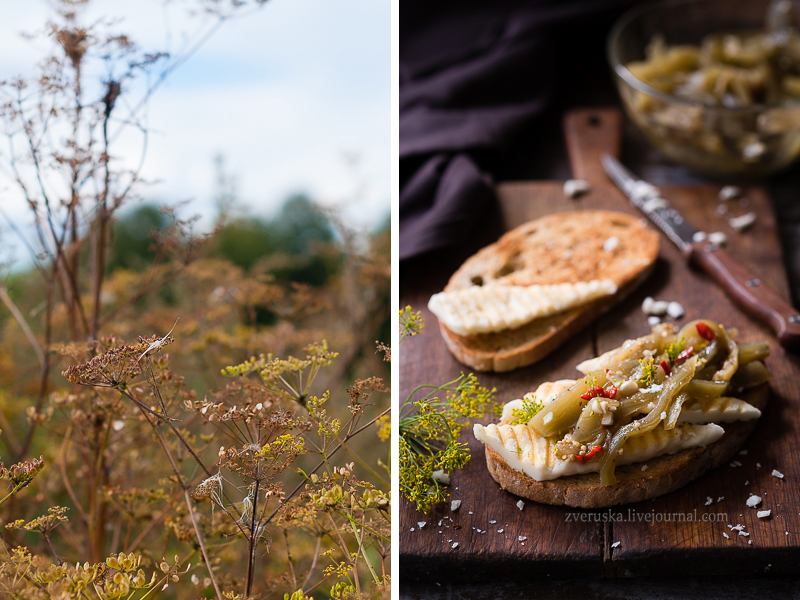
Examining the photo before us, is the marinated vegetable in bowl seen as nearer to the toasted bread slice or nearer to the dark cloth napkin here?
the dark cloth napkin

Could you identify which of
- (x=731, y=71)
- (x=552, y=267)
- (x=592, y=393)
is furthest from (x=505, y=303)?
(x=731, y=71)

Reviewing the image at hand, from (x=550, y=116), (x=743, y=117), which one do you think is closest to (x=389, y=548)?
(x=743, y=117)

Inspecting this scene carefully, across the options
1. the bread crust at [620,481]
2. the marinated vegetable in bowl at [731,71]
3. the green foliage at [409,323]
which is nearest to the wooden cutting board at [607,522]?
the bread crust at [620,481]

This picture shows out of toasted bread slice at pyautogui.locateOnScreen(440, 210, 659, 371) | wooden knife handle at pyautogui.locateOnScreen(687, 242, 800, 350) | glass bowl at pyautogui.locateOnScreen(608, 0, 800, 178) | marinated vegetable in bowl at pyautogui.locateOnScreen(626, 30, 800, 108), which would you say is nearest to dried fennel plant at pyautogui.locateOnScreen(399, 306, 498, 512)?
toasted bread slice at pyautogui.locateOnScreen(440, 210, 659, 371)

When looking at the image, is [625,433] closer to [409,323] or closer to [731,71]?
[409,323]

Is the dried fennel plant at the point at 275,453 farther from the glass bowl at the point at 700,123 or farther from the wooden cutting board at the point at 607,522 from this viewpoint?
the glass bowl at the point at 700,123

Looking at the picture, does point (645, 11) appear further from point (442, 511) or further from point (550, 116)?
point (442, 511)

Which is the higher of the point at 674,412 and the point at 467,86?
the point at 467,86
